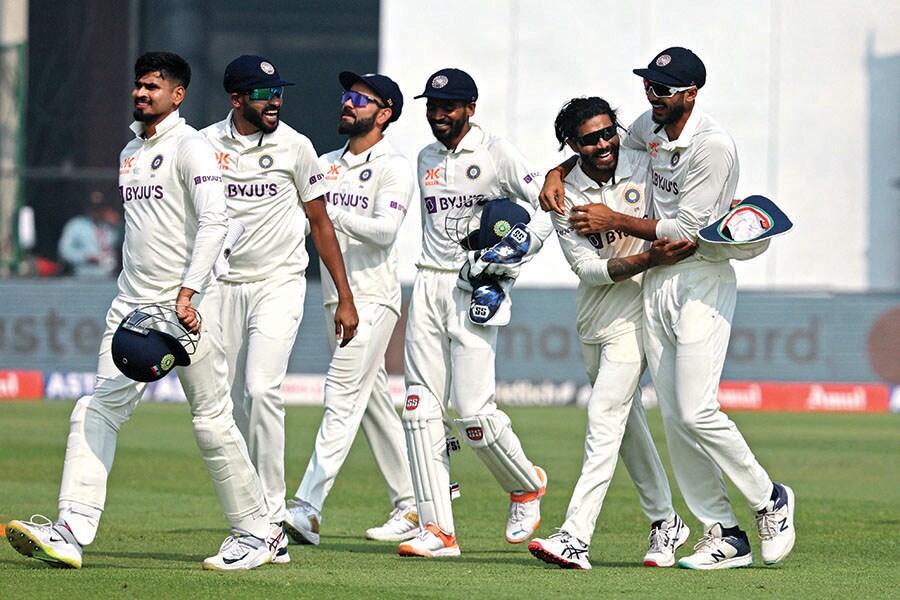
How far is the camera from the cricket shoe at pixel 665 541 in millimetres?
7078

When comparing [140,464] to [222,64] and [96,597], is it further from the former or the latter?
[222,64]

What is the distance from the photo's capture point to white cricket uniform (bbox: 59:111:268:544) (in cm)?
658

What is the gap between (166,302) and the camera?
667 centimetres

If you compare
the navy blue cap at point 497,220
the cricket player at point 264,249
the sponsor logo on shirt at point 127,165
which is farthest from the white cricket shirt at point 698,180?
the sponsor logo on shirt at point 127,165

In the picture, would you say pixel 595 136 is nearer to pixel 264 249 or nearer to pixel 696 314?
pixel 696 314

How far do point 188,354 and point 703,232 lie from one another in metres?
2.29

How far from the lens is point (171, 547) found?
299 inches

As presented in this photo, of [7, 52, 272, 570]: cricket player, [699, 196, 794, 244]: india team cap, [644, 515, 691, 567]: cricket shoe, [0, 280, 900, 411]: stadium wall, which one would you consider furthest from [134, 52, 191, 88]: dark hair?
[0, 280, 900, 411]: stadium wall

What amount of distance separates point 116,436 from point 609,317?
2313 millimetres

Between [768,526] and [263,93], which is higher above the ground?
[263,93]

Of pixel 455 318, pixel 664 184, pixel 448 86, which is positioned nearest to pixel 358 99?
pixel 448 86

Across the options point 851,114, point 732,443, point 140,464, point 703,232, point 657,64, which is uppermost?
point 851,114

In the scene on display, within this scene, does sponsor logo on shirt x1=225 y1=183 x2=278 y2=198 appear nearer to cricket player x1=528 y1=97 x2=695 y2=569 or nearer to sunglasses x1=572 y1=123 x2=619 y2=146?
cricket player x1=528 y1=97 x2=695 y2=569

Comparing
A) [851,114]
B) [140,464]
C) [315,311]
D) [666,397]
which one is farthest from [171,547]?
[851,114]
